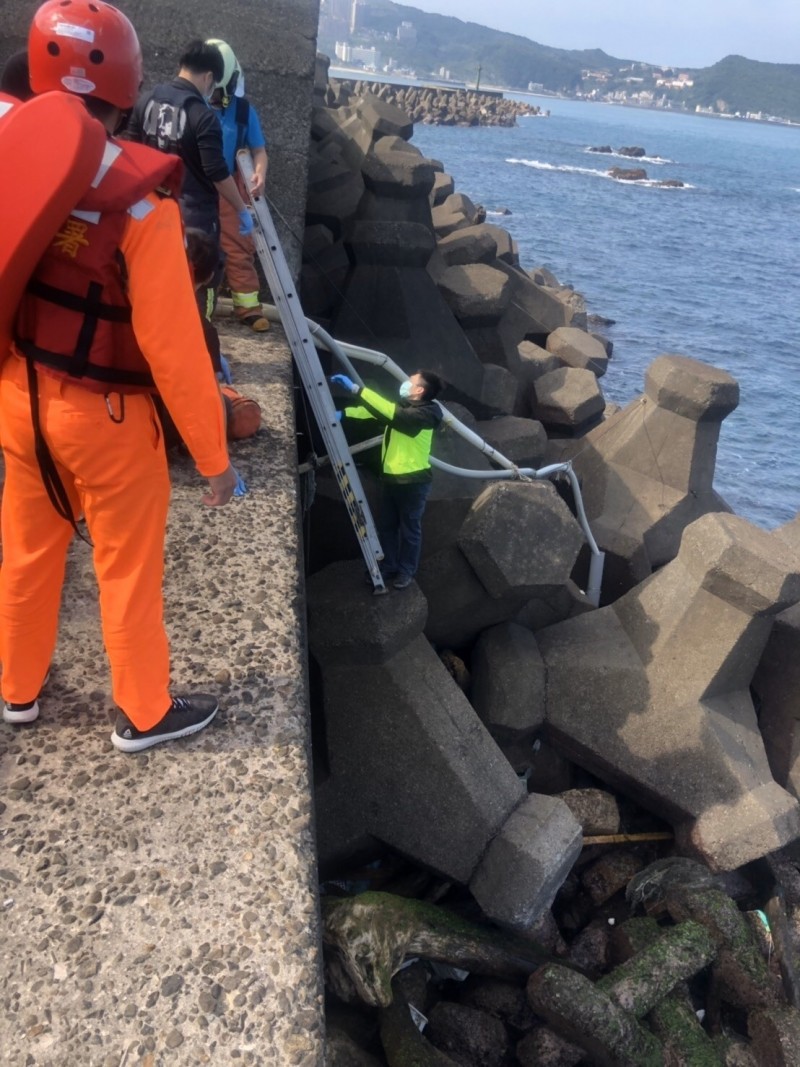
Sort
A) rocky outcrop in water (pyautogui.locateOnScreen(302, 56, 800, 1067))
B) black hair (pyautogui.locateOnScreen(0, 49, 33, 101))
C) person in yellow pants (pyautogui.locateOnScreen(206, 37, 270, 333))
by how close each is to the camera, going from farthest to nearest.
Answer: person in yellow pants (pyautogui.locateOnScreen(206, 37, 270, 333)) → rocky outcrop in water (pyautogui.locateOnScreen(302, 56, 800, 1067)) → black hair (pyautogui.locateOnScreen(0, 49, 33, 101))

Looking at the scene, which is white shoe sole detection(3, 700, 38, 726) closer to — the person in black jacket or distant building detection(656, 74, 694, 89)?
the person in black jacket

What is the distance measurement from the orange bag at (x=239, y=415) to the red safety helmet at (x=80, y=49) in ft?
5.30

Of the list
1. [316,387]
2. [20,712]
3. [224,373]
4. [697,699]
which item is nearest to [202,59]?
[224,373]

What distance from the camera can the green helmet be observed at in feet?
12.1

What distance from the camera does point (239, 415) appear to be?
3410 mm

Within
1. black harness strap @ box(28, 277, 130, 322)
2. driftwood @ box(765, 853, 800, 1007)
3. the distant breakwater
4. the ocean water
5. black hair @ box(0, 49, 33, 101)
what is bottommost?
the ocean water

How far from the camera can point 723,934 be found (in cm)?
343

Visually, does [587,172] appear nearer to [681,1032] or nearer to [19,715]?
[681,1032]

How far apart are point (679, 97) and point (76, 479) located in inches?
8544

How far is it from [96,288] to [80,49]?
478 millimetres

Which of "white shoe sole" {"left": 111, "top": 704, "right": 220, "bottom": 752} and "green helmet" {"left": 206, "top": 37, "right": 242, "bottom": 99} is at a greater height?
"green helmet" {"left": 206, "top": 37, "right": 242, "bottom": 99}

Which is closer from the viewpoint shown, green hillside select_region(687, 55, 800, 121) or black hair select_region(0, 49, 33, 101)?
black hair select_region(0, 49, 33, 101)

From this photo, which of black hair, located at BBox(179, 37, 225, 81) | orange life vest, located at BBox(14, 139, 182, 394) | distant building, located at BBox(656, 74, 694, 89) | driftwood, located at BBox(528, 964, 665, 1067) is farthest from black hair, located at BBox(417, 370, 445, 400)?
distant building, located at BBox(656, 74, 694, 89)

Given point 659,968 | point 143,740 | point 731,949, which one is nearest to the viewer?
point 143,740
